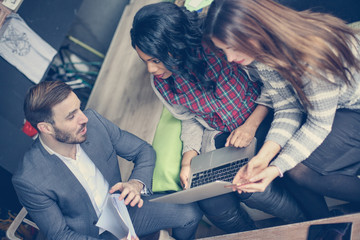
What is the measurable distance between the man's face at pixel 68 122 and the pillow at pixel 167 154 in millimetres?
466

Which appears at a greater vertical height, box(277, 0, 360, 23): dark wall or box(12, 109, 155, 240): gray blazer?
box(277, 0, 360, 23): dark wall

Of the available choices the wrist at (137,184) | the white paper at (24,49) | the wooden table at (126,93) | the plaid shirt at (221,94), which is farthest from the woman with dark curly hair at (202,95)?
the white paper at (24,49)

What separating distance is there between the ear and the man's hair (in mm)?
17

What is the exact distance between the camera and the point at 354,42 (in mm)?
1274

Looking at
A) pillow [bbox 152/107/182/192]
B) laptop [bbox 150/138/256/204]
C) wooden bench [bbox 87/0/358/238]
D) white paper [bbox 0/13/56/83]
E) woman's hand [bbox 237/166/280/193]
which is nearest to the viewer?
woman's hand [bbox 237/166/280/193]

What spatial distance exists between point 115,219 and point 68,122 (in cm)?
54

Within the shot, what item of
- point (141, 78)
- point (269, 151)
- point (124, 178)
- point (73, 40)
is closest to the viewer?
point (269, 151)

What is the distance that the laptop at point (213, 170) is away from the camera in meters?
1.50

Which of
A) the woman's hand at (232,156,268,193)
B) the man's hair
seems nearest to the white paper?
the man's hair

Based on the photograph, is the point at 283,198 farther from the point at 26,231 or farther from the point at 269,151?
the point at 26,231

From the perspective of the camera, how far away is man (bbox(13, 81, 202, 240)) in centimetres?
155

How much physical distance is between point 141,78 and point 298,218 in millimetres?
1355

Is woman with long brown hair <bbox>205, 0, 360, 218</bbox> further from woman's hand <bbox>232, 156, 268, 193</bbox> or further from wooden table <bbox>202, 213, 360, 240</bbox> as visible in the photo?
wooden table <bbox>202, 213, 360, 240</bbox>

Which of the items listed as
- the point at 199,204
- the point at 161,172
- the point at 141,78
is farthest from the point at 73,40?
the point at 199,204
